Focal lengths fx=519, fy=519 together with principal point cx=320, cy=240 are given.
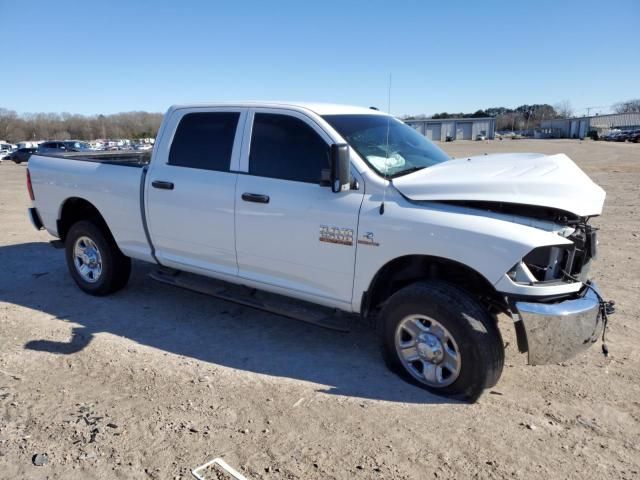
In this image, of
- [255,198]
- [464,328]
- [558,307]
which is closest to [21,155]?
[255,198]

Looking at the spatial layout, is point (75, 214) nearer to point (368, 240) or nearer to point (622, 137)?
point (368, 240)

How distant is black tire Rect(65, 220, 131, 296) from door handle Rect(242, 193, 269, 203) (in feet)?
6.99

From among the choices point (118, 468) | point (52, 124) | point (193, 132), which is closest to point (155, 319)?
point (193, 132)

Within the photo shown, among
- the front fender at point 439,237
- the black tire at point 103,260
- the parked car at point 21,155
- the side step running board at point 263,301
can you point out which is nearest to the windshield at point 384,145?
the front fender at point 439,237

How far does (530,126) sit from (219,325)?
18412cm

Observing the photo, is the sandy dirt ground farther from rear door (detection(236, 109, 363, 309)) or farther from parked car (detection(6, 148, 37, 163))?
parked car (detection(6, 148, 37, 163))

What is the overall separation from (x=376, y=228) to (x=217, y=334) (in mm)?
1994

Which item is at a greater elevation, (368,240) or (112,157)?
(112,157)

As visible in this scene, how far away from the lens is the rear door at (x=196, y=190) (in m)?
4.57

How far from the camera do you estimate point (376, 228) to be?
372cm

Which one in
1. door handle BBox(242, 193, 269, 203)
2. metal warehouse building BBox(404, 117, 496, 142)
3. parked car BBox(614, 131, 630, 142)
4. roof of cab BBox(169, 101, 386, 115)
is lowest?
door handle BBox(242, 193, 269, 203)

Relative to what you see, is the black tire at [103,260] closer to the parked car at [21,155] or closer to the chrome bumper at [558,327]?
the chrome bumper at [558,327]

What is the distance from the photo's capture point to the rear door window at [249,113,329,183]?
411 cm

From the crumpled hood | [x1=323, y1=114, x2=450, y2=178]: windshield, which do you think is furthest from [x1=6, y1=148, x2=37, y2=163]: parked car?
the crumpled hood
